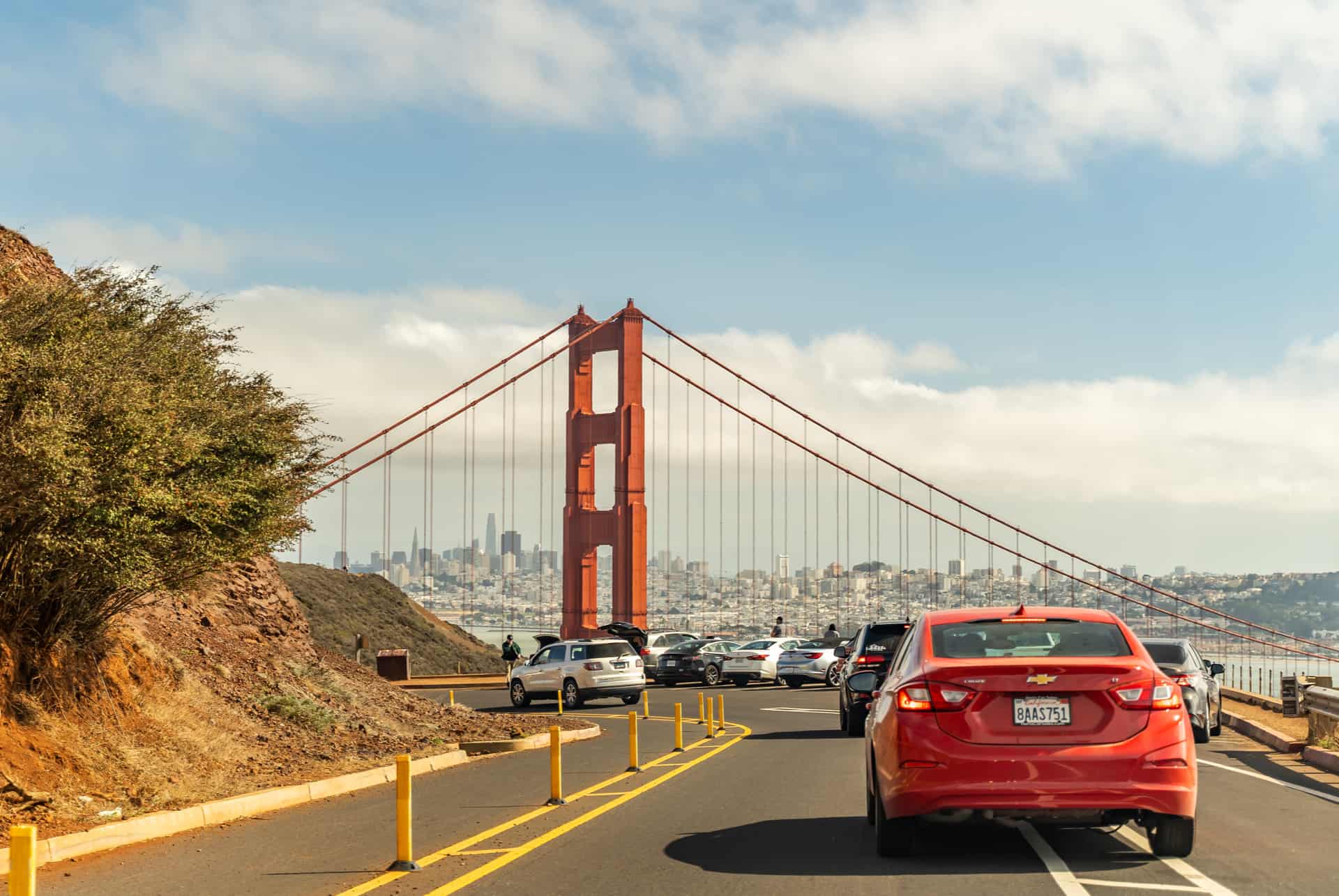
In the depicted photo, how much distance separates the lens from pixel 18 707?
14.5 m

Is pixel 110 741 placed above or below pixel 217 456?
below


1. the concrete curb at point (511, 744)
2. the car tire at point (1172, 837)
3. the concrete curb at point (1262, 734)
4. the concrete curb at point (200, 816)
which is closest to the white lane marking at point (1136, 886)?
the car tire at point (1172, 837)

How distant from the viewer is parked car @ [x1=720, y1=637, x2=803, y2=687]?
138ft

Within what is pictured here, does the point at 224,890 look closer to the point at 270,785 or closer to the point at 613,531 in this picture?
the point at 270,785

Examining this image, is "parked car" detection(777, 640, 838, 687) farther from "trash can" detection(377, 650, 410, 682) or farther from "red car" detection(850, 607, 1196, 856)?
"red car" detection(850, 607, 1196, 856)

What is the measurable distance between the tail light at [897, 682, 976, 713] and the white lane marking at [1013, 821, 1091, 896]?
119 cm

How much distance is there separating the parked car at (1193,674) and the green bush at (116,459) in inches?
492

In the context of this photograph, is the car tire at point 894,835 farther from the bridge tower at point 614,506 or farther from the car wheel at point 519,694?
the bridge tower at point 614,506

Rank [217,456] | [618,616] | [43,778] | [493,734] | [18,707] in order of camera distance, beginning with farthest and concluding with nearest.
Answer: [618,616] → [493,734] → [217,456] → [18,707] → [43,778]

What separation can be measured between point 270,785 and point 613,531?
44462mm

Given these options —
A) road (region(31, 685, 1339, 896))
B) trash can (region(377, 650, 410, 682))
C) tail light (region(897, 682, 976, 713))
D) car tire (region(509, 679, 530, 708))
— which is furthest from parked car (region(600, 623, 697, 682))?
tail light (region(897, 682, 976, 713))

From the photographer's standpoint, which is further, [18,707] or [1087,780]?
[18,707]

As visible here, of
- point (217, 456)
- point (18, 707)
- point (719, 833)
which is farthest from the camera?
point (217, 456)

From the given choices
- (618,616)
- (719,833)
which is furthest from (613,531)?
(719,833)
